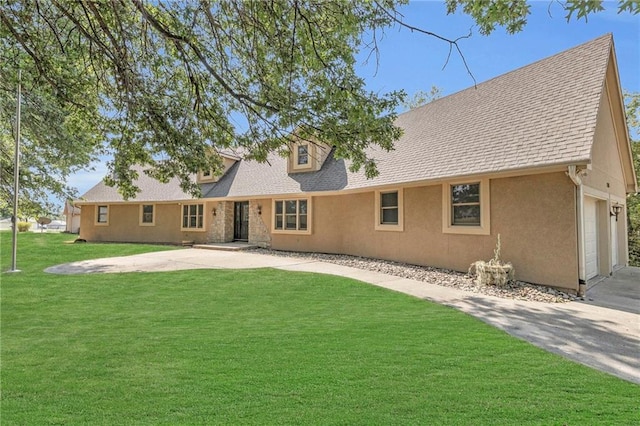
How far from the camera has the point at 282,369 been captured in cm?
334

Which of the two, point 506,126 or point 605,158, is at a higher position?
point 506,126

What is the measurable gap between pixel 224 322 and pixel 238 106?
3.81 m

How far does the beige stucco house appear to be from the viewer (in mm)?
7336

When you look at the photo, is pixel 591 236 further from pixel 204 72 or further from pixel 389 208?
pixel 204 72

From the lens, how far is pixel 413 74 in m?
6.48

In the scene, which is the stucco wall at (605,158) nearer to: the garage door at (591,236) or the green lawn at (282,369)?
the garage door at (591,236)

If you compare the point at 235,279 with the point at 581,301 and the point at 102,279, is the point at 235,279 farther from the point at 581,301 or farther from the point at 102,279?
the point at 581,301

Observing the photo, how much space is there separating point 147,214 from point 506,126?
19122 millimetres

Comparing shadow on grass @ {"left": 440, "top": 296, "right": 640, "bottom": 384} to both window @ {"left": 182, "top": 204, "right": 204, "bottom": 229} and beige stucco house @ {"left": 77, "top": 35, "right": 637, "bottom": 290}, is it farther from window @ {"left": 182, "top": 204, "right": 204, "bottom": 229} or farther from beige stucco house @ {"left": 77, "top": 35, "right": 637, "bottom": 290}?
window @ {"left": 182, "top": 204, "right": 204, "bottom": 229}

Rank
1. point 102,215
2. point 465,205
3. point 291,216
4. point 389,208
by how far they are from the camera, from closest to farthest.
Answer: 1. point 465,205
2. point 389,208
3. point 291,216
4. point 102,215

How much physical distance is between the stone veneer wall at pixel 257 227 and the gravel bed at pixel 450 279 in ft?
11.5

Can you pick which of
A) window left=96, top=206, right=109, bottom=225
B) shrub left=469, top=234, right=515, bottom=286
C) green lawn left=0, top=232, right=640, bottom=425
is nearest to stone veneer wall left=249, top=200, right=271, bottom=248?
green lawn left=0, top=232, right=640, bottom=425

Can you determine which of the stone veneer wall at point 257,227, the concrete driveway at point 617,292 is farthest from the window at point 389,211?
the stone veneer wall at point 257,227

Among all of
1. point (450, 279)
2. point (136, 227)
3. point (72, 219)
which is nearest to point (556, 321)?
point (450, 279)
